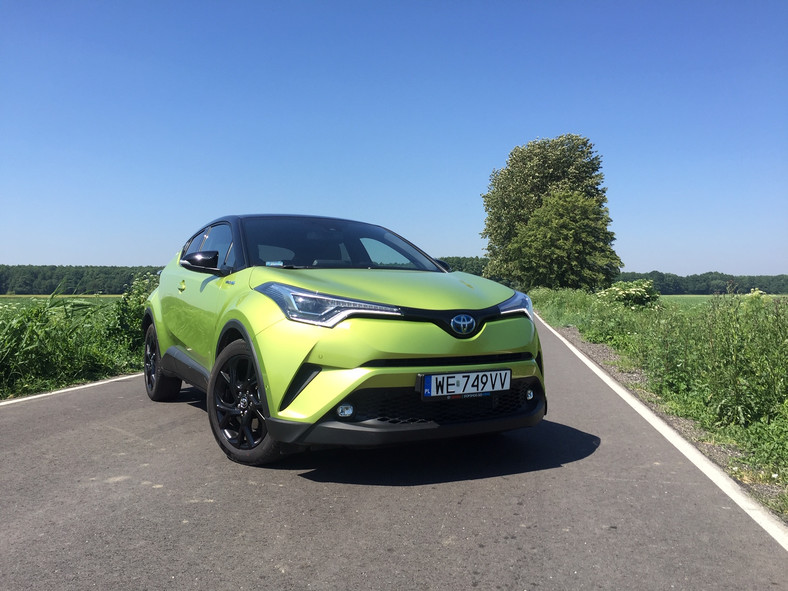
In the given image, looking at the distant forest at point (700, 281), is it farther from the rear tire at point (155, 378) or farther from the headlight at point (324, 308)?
the rear tire at point (155, 378)

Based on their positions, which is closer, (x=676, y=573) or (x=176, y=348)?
(x=676, y=573)

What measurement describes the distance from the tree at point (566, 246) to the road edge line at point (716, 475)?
4749 cm

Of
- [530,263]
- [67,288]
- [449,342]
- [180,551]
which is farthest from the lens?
[530,263]

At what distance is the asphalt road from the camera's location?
2.70 metres

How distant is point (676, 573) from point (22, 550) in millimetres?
2843

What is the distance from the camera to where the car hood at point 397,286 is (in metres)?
3.88

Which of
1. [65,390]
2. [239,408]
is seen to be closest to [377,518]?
[239,408]

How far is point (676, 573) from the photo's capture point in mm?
2736

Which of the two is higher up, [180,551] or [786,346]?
Answer: [786,346]

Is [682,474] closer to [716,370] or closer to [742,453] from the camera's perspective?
[742,453]

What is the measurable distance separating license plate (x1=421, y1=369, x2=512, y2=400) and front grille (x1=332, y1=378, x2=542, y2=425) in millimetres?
51

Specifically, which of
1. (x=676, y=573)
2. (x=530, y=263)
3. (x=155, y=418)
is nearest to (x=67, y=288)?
(x=155, y=418)

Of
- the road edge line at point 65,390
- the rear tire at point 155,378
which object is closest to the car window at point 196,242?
the rear tire at point 155,378

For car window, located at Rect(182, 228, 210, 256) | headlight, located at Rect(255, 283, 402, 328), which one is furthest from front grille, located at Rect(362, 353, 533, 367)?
car window, located at Rect(182, 228, 210, 256)
